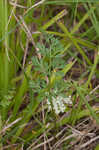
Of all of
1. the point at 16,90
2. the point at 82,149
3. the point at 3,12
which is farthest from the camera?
the point at 16,90

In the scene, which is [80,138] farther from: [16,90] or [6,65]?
[6,65]

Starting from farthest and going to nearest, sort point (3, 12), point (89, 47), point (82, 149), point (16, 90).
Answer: point (89, 47)
point (16, 90)
point (82, 149)
point (3, 12)

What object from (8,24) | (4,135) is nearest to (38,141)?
(4,135)

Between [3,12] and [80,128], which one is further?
[80,128]

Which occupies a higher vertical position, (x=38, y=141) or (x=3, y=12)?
(x=3, y=12)

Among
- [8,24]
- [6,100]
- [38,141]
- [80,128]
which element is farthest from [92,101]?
[8,24]

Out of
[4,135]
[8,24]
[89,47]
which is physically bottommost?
[4,135]

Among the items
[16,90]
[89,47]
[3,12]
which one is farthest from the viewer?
[89,47]

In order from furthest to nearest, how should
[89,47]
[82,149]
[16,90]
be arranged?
[89,47] < [16,90] < [82,149]

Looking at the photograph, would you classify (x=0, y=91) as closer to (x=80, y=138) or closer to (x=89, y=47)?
(x=80, y=138)
